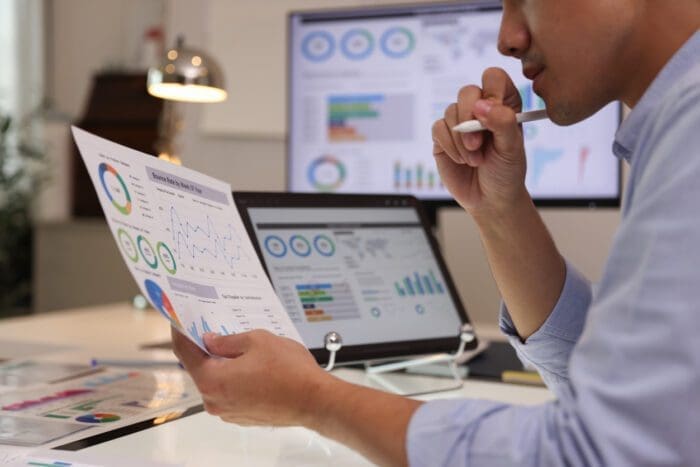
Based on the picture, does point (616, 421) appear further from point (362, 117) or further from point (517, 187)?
point (362, 117)

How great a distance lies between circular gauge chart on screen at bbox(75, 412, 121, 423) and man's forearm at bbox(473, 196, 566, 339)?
0.47 meters

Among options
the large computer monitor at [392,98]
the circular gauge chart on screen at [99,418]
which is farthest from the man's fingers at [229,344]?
the large computer monitor at [392,98]

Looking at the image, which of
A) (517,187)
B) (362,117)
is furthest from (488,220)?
(362,117)

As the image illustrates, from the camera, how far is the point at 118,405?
1.04 m

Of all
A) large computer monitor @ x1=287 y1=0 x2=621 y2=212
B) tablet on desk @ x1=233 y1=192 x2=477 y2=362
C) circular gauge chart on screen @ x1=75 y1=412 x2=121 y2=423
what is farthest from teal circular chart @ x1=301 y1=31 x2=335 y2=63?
circular gauge chart on screen @ x1=75 y1=412 x2=121 y2=423

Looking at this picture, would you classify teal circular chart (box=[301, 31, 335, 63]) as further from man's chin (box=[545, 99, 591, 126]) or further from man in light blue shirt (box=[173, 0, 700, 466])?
man's chin (box=[545, 99, 591, 126])

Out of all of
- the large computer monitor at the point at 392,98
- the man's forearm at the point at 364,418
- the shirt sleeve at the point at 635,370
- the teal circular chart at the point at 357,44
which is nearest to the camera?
the shirt sleeve at the point at 635,370

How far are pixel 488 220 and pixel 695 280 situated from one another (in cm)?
49

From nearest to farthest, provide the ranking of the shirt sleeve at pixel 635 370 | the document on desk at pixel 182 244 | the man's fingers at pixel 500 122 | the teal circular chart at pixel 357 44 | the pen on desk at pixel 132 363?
1. the shirt sleeve at pixel 635 370
2. the document on desk at pixel 182 244
3. the man's fingers at pixel 500 122
4. the pen on desk at pixel 132 363
5. the teal circular chart at pixel 357 44

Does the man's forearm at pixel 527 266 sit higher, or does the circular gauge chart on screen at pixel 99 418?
the man's forearm at pixel 527 266

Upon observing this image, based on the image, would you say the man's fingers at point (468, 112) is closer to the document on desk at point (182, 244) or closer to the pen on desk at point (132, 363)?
the document on desk at point (182, 244)

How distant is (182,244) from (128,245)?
91 mm

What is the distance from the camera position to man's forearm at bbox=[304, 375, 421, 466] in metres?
0.64

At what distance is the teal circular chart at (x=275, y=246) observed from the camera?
3.84ft
